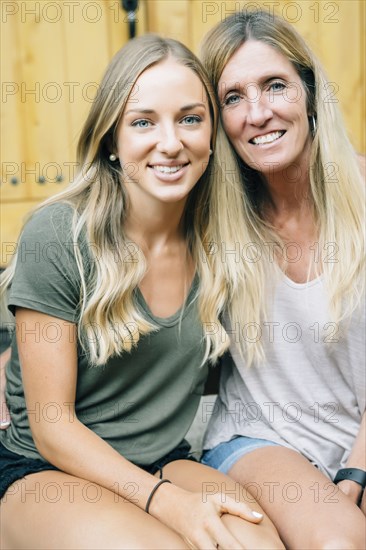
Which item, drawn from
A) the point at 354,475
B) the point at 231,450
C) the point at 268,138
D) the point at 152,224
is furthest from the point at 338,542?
the point at 268,138

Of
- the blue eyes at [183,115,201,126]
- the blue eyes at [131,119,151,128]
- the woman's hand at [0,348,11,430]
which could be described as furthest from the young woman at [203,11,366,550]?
the woman's hand at [0,348,11,430]

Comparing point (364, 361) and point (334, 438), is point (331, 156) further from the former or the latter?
point (334, 438)

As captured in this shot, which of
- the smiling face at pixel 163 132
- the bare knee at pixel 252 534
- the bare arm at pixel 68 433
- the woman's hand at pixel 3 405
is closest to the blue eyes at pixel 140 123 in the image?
the smiling face at pixel 163 132

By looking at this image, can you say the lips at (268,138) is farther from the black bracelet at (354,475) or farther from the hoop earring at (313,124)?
the black bracelet at (354,475)

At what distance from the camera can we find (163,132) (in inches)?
65.0

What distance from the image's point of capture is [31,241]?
161 centimetres

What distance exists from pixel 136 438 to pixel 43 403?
9.3 inches

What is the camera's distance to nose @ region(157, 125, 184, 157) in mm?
1625

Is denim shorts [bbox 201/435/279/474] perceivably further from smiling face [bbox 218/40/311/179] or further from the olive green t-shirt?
smiling face [bbox 218/40/311/179]

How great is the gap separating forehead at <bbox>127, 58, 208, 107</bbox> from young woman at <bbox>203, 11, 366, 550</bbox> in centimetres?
16

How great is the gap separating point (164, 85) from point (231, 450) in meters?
0.81

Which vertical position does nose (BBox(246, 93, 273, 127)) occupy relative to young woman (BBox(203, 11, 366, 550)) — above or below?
above

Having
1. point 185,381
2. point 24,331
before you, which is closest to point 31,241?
point 24,331

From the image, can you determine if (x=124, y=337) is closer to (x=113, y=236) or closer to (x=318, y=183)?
(x=113, y=236)
